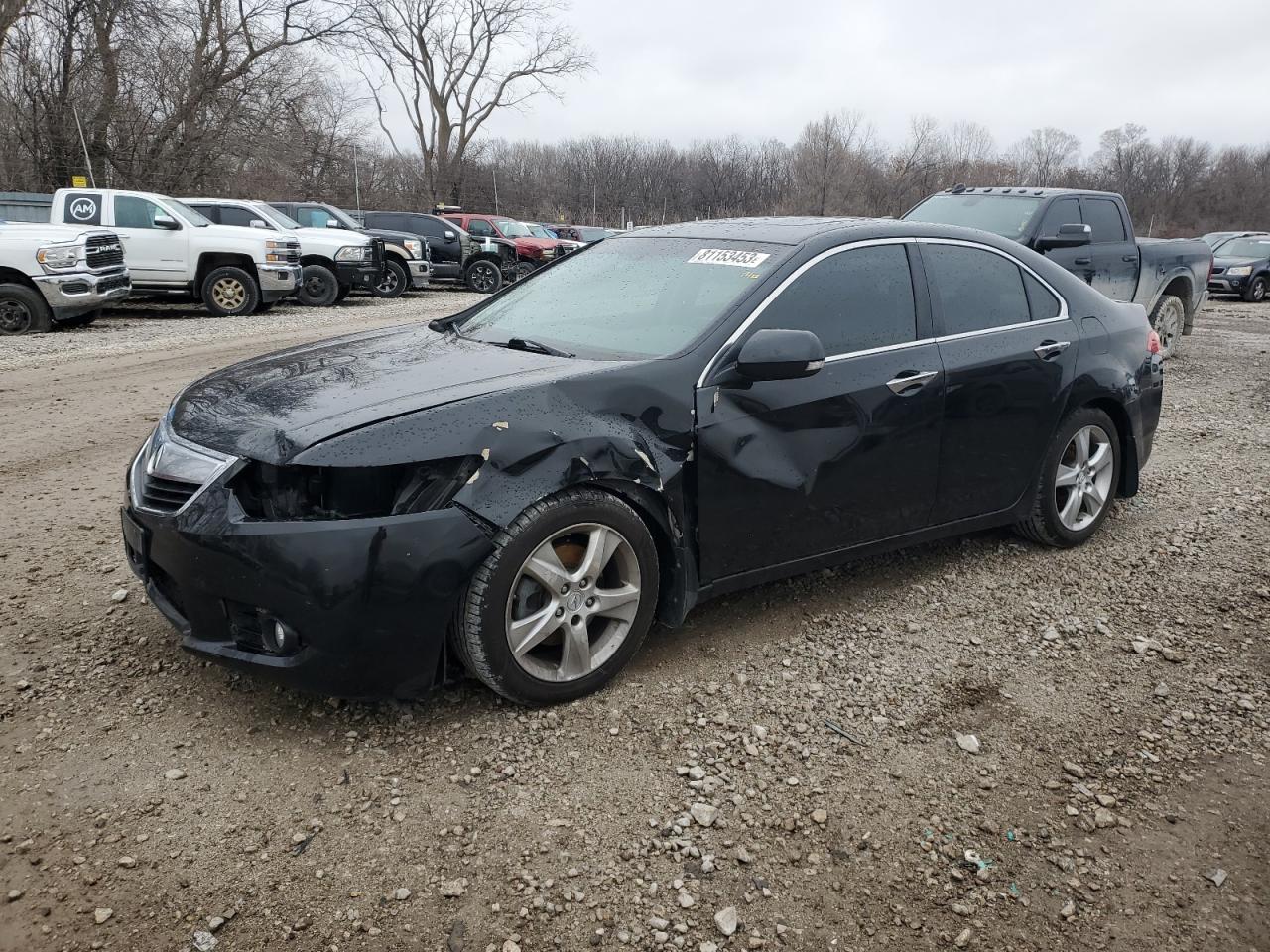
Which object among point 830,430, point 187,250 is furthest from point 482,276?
point 830,430

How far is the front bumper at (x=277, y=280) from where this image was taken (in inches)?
550

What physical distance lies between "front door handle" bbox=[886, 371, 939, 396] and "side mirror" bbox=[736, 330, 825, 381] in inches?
23.2

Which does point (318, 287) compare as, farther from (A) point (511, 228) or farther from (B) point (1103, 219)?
(B) point (1103, 219)

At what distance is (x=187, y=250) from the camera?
535 inches

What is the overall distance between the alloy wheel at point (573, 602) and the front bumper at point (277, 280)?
41.2ft

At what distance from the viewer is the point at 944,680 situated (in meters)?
3.39

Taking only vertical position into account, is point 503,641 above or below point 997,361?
below

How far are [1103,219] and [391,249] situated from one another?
Result: 1308 centimetres

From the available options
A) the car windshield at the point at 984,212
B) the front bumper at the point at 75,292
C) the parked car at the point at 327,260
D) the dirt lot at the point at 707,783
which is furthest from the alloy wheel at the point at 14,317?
the car windshield at the point at 984,212

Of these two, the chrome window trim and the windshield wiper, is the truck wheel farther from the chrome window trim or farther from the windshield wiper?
the chrome window trim

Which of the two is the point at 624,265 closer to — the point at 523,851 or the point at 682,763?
the point at 682,763

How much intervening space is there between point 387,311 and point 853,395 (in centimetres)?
1326

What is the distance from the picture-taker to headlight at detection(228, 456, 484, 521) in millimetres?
2727

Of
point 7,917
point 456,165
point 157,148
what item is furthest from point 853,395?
point 456,165
